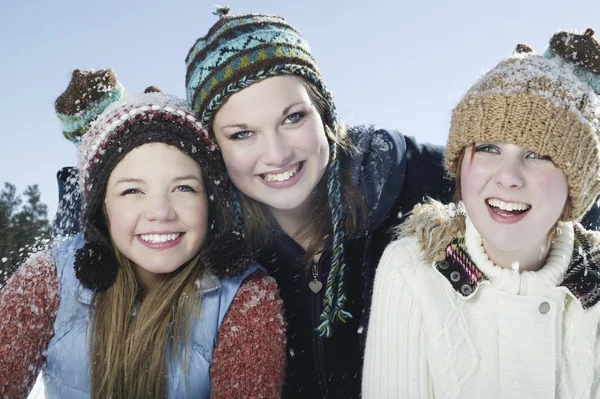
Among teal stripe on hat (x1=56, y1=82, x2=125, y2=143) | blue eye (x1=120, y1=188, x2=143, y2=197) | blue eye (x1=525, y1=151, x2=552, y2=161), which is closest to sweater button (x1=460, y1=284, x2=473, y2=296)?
blue eye (x1=525, y1=151, x2=552, y2=161)

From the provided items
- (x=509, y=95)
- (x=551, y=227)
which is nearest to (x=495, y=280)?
(x=551, y=227)

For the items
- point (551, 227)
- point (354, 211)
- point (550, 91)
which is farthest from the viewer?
point (354, 211)

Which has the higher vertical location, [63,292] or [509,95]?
[509,95]

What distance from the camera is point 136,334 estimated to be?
286 cm

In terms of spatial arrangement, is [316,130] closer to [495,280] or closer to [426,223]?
[426,223]

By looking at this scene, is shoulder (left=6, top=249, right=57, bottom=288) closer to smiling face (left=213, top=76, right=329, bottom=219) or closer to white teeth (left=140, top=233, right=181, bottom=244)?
white teeth (left=140, top=233, right=181, bottom=244)

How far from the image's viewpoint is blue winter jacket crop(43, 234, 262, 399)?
2.86 m

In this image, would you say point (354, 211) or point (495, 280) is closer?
point (495, 280)

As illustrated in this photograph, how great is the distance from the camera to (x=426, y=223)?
2848 millimetres

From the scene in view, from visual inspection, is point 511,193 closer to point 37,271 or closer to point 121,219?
point 121,219

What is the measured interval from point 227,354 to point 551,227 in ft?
5.05

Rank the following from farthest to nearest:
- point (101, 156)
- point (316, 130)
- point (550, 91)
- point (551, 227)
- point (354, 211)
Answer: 1. point (354, 211)
2. point (316, 130)
3. point (101, 156)
4. point (551, 227)
5. point (550, 91)

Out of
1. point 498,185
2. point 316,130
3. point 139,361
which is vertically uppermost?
point 316,130

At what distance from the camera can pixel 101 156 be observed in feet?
9.23
